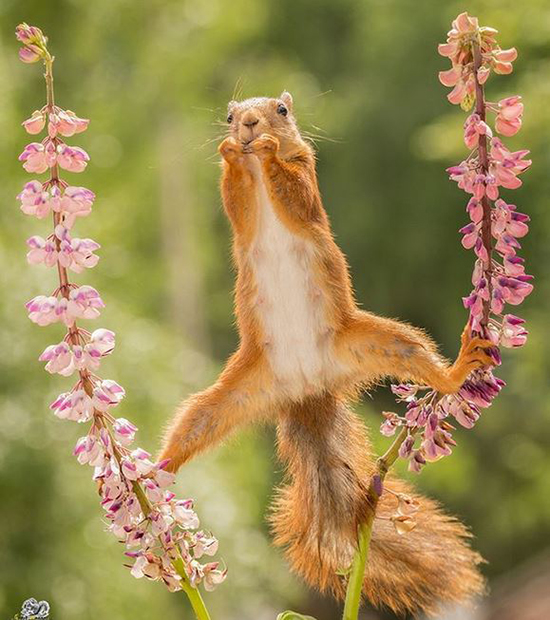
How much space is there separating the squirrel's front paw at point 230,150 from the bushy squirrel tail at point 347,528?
0.18m

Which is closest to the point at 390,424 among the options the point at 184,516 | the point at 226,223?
the point at 184,516

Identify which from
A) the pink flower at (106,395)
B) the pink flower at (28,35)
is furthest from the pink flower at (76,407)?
the pink flower at (28,35)

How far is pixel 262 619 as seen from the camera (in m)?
4.25

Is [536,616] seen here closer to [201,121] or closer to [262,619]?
[262,619]

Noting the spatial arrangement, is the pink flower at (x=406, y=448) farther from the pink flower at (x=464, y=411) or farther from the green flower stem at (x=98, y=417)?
the green flower stem at (x=98, y=417)

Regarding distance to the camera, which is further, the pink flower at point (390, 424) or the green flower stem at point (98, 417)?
the pink flower at point (390, 424)

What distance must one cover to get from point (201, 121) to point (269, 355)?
14.4ft

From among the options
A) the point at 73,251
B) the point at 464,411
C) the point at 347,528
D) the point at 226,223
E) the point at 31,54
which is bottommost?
the point at 226,223

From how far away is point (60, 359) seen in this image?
715 mm

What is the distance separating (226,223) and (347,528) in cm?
484

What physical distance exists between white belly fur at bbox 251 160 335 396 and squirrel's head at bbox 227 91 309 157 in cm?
4

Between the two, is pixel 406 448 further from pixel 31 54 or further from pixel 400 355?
pixel 31 54

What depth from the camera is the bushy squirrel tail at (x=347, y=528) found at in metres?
0.83

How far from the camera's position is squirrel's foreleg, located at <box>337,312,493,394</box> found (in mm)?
785
